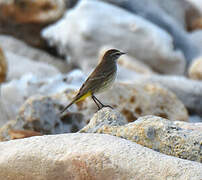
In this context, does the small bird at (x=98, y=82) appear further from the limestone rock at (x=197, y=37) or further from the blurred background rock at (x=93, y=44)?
the limestone rock at (x=197, y=37)

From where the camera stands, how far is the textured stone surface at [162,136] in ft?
14.8

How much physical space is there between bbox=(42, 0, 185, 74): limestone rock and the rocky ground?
0.02 m

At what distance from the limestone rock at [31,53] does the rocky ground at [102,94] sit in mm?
25

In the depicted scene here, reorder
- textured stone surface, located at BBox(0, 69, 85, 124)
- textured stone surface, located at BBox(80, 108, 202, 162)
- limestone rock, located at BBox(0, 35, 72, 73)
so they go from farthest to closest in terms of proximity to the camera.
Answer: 1. limestone rock, located at BBox(0, 35, 72, 73)
2. textured stone surface, located at BBox(0, 69, 85, 124)
3. textured stone surface, located at BBox(80, 108, 202, 162)

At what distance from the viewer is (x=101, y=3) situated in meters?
13.7

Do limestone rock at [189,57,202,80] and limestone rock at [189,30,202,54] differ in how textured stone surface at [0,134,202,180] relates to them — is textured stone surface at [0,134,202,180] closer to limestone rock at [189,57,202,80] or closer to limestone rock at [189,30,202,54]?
limestone rock at [189,57,202,80]

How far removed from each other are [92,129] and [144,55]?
27.8 feet

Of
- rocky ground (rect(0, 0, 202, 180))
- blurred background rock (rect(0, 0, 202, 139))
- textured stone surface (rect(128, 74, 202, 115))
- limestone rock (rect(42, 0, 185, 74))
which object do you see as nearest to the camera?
rocky ground (rect(0, 0, 202, 180))

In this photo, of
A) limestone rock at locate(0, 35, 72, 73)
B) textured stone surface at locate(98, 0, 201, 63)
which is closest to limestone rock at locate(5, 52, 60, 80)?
limestone rock at locate(0, 35, 72, 73)

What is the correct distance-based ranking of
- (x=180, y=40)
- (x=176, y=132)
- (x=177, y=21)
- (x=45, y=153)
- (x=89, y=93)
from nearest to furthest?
1. (x=45, y=153)
2. (x=176, y=132)
3. (x=89, y=93)
4. (x=180, y=40)
5. (x=177, y=21)

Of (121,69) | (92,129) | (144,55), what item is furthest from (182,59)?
(92,129)

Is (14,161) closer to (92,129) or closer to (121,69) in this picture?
(92,129)

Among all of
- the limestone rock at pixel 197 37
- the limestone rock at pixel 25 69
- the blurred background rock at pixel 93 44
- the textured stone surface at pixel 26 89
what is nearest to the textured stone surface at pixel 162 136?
the textured stone surface at pixel 26 89

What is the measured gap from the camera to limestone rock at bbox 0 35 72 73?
1345 cm
